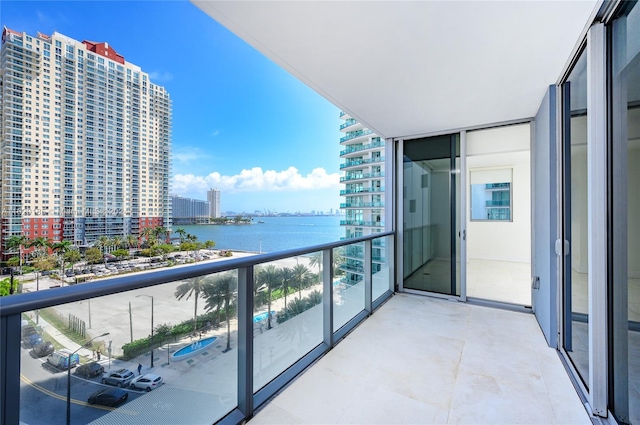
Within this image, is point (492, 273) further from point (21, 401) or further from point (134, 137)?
point (134, 137)

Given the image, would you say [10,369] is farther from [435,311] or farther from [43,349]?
[435,311]

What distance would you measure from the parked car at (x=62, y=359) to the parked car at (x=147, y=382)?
0.95 ft

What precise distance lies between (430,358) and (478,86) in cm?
255

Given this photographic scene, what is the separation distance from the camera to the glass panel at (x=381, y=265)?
3554 mm

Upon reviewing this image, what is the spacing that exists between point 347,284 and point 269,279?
1.30 meters

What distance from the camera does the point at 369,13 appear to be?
160cm

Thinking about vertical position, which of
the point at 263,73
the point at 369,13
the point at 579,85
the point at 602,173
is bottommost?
the point at 602,173

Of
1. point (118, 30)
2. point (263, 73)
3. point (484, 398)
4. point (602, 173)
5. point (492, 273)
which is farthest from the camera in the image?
point (263, 73)

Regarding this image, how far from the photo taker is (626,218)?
1.34m

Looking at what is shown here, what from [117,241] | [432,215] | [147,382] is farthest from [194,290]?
[117,241]

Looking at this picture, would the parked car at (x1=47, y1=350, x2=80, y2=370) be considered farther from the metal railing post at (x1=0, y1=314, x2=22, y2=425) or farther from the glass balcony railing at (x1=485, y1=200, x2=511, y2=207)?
the glass balcony railing at (x1=485, y1=200, x2=511, y2=207)

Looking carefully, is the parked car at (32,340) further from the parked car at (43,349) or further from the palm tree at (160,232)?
the palm tree at (160,232)

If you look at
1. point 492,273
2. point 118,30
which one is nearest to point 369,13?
point 492,273

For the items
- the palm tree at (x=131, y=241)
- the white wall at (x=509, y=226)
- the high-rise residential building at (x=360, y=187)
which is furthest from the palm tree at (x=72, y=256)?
the white wall at (x=509, y=226)
